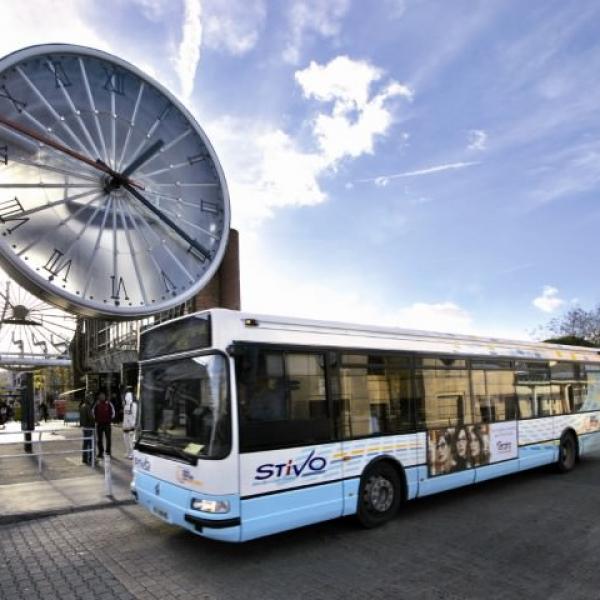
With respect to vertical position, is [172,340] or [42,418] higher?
[172,340]

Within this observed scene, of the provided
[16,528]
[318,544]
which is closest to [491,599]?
[318,544]

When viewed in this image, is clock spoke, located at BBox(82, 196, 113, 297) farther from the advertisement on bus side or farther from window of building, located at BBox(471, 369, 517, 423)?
window of building, located at BBox(471, 369, 517, 423)

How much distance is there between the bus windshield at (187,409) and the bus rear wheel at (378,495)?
7.34ft

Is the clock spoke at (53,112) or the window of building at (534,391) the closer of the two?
the window of building at (534,391)

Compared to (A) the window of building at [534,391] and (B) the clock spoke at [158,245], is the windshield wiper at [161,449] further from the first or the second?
(B) the clock spoke at [158,245]

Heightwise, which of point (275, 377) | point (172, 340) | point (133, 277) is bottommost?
point (275, 377)

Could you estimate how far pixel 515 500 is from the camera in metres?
8.22

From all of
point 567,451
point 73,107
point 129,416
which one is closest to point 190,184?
point 73,107

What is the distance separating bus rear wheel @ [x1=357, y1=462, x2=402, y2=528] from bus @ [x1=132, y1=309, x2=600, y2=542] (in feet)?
0.07

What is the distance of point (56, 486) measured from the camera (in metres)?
9.60

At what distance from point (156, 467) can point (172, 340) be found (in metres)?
1.53

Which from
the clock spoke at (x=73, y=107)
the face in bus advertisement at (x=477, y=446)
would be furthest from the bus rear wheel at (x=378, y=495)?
the clock spoke at (x=73, y=107)

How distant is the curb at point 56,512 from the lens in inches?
285

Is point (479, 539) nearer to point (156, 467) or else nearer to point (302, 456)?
point (302, 456)
